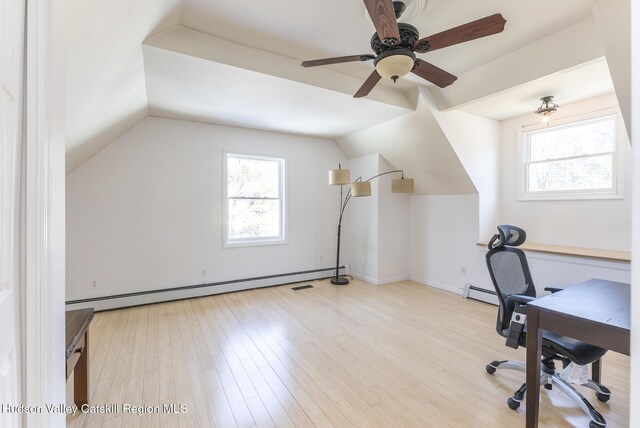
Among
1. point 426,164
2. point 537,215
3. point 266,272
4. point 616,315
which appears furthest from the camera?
point 266,272

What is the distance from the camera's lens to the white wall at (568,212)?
10.1 ft

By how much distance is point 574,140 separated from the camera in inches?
138

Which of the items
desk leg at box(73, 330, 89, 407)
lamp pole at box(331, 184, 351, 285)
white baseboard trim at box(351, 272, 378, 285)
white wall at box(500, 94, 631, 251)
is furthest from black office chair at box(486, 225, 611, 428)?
desk leg at box(73, 330, 89, 407)

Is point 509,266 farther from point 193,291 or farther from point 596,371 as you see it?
point 193,291

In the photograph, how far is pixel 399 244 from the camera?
16.4 feet

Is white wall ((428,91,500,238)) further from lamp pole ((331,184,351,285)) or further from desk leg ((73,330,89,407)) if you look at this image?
desk leg ((73,330,89,407))

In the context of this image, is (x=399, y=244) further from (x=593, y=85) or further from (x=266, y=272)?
(x=593, y=85)

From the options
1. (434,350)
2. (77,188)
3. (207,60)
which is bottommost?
(434,350)

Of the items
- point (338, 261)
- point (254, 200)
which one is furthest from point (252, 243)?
point (338, 261)

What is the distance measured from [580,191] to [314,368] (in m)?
3.77

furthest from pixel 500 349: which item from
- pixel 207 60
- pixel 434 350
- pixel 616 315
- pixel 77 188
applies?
pixel 77 188

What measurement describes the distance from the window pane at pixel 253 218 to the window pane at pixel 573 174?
385 cm

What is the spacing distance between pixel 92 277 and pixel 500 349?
4.56m

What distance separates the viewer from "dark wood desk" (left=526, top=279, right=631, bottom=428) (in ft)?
4.38
